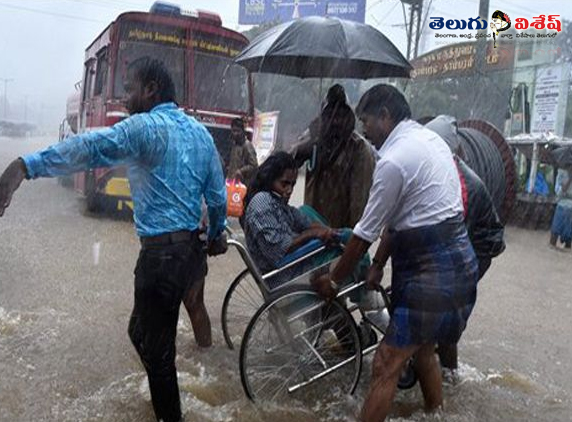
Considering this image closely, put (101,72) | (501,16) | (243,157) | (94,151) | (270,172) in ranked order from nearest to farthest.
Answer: (94,151) < (270,172) < (243,157) < (101,72) < (501,16)

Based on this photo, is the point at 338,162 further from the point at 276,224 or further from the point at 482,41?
the point at 482,41

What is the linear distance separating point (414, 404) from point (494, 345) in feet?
5.08

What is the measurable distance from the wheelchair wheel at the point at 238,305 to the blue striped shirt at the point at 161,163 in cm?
109

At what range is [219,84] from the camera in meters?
9.51

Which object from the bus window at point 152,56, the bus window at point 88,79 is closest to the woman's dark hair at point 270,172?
the bus window at point 152,56

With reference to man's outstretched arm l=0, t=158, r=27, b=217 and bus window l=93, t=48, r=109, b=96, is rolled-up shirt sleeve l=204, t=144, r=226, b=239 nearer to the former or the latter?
man's outstretched arm l=0, t=158, r=27, b=217

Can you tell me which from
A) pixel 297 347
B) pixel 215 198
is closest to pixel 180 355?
pixel 297 347

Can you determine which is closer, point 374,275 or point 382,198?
point 382,198

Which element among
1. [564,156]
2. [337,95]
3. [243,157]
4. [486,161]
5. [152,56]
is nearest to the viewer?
[337,95]

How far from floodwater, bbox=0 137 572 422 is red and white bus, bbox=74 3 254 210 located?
7.27 ft

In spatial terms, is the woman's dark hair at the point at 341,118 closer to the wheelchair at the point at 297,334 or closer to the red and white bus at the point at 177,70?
the wheelchair at the point at 297,334

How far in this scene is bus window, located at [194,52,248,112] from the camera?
9.33 meters

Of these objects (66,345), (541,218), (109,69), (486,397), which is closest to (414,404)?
(486,397)

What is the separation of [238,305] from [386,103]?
6.51 ft
